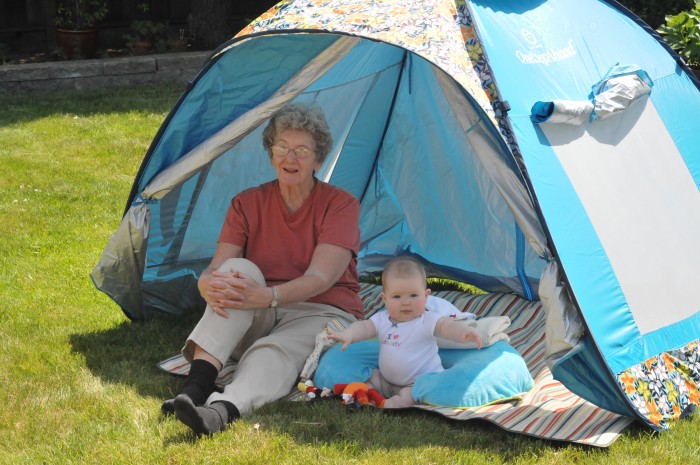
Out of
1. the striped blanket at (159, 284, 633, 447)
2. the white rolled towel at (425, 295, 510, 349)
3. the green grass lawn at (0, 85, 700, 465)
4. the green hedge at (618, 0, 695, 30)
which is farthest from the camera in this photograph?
the green hedge at (618, 0, 695, 30)

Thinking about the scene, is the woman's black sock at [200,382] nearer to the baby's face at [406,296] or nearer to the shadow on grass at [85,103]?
the baby's face at [406,296]

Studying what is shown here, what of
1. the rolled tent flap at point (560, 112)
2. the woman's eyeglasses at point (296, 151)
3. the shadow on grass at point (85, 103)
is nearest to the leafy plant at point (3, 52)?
the shadow on grass at point (85, 103)

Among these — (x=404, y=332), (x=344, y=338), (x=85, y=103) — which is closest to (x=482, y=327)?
(x=404, y=332)

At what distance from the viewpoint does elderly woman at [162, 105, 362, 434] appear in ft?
11.5

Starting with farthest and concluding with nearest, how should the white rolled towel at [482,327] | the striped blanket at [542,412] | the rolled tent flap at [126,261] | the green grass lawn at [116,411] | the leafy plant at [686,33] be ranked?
the leafy plant at [686,33] < the rolled tent flap at [126,261] < the white rolled towel at [482,327] < the striped blanket at [542,412] < the green grass lawn at [116,411]

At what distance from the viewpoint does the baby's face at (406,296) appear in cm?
351

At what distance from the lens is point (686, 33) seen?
7801 millimetres

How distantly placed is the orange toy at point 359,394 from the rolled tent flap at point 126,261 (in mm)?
1112

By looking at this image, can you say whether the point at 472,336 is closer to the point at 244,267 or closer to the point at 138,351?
the point at 244,267

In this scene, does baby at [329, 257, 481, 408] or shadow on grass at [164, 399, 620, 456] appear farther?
baby at [329, 257, 481, 408]

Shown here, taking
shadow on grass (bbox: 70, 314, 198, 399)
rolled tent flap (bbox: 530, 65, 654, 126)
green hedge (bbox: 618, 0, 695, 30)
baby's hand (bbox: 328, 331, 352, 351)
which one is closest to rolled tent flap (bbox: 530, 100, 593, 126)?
rolled tent flap (bbox: 530, 65, 654, 126)

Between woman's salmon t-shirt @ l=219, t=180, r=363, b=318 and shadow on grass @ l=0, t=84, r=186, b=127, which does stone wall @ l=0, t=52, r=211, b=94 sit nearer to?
shadow on grass @ l=0, t=84, r=186, b=127

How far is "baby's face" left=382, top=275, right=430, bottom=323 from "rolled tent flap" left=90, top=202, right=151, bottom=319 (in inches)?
44.3

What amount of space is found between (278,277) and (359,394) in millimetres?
638
